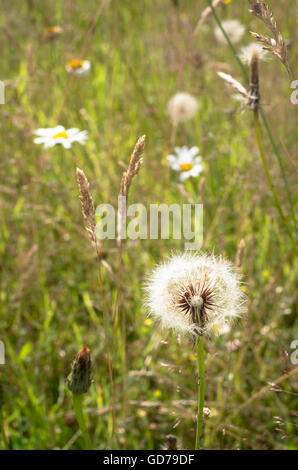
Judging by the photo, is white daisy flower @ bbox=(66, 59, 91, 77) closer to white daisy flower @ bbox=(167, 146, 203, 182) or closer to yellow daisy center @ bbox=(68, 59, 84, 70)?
yellow daisy center @ bbox=(68, 59, 84, 70)

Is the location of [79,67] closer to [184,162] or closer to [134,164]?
[184,162]

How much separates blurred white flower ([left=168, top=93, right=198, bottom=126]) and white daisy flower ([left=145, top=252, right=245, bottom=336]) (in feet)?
4.82

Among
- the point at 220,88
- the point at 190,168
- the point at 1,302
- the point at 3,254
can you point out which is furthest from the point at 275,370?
the point at 220,88

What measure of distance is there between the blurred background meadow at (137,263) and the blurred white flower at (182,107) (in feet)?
0.30

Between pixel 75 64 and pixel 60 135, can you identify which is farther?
pixel 75 64

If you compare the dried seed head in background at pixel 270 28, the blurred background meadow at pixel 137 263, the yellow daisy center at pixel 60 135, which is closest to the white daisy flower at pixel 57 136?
the yellow daisy center at pixel 60 135

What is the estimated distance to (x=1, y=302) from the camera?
6.27ft

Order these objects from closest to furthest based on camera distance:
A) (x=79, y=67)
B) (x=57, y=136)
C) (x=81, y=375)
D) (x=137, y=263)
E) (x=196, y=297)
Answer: (x=196, y=297), (x=81, y=375), (x=57, y=136), (x=137, y=263), (x=79, y=67)

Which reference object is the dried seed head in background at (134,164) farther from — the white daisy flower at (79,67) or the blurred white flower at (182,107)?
the white daisy flower at (79,67)

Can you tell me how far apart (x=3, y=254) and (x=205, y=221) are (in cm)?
80

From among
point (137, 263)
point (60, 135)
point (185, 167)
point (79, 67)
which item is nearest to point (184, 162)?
point (185, 167)

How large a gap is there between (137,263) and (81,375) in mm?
999

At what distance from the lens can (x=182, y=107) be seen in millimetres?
2416

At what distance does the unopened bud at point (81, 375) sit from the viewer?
1.01 meters
